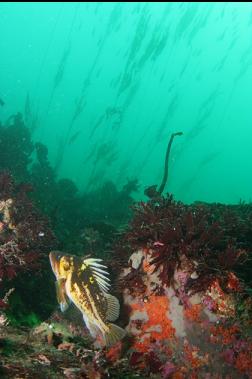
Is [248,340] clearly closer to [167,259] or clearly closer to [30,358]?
[167,259]

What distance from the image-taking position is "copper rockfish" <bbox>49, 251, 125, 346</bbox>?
3451 millimetres

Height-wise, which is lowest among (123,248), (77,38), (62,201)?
(123,248)

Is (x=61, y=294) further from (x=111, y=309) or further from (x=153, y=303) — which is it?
(x=153, y=303)

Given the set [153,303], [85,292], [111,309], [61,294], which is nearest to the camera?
[61,294]

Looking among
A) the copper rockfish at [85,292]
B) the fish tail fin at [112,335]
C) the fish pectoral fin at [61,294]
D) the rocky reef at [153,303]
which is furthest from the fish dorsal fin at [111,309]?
the fish pectoral fin at [61,294]

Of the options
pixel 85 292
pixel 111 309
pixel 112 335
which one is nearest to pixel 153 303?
pixel 111 309

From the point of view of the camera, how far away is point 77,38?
191000mm

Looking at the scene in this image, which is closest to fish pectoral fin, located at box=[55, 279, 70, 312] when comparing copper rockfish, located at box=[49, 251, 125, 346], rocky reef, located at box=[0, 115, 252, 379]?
copper rockfish, located at box=[49, 251, 125, 346]

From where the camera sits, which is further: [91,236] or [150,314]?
[91,236]

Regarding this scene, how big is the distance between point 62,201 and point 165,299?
12.0 metres

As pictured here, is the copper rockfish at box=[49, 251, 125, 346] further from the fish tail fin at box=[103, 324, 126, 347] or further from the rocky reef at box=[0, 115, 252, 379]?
the rocky reef at box=[0, 115, 252, 379]

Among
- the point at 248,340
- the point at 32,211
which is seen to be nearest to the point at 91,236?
the point at 32,211

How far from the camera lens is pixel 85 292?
3557 millimetres

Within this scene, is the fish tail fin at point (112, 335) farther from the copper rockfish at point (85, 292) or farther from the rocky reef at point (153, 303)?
the rocky reef at point (153, 303)
